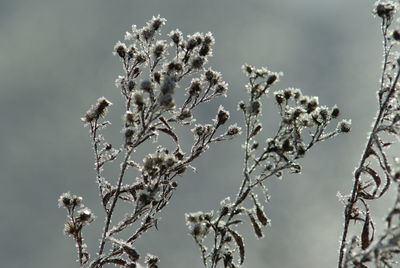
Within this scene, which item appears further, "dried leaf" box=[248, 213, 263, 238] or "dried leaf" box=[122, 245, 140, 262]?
"dried leaf" box=[248, 213, 263, 238]

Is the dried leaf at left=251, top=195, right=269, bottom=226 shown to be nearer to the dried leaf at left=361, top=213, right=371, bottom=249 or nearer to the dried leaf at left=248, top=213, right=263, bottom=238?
the dried leaf at left=248, top=213, right=263, bottom=238

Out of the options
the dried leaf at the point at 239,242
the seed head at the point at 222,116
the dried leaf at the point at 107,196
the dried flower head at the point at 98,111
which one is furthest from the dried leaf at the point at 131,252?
the seed head at the point at 222,116

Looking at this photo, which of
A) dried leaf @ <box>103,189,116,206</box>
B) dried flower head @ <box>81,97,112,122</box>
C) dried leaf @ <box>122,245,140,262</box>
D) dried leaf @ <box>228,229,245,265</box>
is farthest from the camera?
dried flower head @ <box>81,97,112,122</box>

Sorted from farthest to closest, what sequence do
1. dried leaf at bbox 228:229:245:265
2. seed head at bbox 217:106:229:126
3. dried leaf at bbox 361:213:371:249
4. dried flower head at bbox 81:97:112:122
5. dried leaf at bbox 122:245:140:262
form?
seed head at bbox 217:106:229:126, dried flower head at bbox 81:97:112:122, dried leaf at bbox 228:229:245:265, dried leaf at bbox 361:213:371:249, dried leaf at bbox 122:245:140:262

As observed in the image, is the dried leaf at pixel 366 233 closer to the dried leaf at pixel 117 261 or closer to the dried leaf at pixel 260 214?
the dried leaf at pixel 260 214

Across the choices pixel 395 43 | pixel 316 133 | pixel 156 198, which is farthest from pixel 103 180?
pixel 395 43

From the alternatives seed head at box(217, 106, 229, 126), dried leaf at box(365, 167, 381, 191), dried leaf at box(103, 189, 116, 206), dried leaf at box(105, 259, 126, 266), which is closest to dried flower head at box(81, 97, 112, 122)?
dried leaf at box(103, 189, 116, 206)

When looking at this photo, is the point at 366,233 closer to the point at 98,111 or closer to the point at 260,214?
the point at 260,214

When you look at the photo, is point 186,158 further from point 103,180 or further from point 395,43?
point 395,43

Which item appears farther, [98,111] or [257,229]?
[98,111]

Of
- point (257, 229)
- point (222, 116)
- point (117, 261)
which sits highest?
point (222, 116)

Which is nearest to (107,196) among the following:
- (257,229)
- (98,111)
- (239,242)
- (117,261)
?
(117,261)
